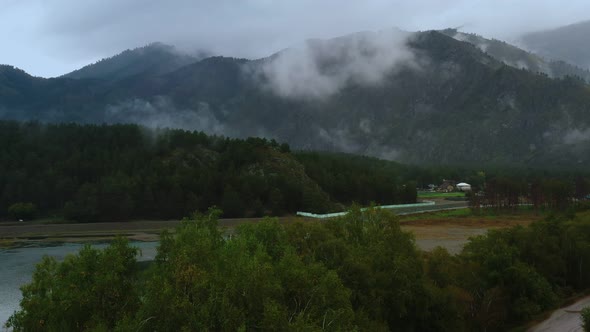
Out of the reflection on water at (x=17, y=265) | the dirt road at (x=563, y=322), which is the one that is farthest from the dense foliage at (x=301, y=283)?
the reflection on water at (x=17, y=265)

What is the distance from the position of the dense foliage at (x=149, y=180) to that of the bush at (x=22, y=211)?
0.29 m

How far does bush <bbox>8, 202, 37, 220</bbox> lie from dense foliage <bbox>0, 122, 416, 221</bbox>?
0.29 metres

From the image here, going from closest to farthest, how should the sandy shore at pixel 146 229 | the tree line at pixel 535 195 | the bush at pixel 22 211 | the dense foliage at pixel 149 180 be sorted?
the sandy shore at pixel 146 229, the bush at pixel 22 211, the tree line at pixel 535 195, the dense foliage at pixel 149 180

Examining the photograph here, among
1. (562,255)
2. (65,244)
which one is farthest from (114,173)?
(562,255)

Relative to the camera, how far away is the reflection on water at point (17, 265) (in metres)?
55.4

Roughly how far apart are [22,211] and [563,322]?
476 ft

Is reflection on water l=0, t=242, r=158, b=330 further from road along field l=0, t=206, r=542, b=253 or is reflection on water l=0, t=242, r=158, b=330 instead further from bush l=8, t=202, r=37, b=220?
bush l=8, t=202, r=37, b=220

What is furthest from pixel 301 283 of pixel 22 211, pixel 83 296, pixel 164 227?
pixel 22 211

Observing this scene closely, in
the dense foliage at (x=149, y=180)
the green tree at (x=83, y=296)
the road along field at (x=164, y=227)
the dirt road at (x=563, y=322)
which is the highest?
the dense foliage at (x=149, y=180)

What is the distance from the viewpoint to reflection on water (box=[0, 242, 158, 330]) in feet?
182

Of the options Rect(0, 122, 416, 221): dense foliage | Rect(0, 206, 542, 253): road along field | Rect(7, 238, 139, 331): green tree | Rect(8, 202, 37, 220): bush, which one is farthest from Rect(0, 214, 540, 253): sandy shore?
Rect(7, 238, 139, 331): green tree

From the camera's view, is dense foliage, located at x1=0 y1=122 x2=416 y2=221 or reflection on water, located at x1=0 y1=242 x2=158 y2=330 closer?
reflection on water, located at x1=0 y1=242 x2=158 y2=330

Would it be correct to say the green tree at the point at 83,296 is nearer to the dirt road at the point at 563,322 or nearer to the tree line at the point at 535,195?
the dirt road at the point at 563,322

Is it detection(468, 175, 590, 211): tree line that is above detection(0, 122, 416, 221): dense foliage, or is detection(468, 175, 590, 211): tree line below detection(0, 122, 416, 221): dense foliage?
below
